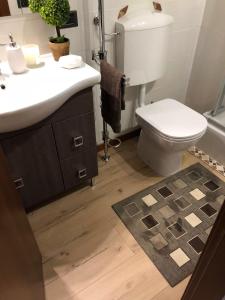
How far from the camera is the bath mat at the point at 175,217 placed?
1.33 meters

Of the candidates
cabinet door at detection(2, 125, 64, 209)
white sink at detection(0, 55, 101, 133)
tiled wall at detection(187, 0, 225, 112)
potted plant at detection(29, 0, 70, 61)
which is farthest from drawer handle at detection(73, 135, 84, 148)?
tiled wall at detection(187, 0, 225, 112)

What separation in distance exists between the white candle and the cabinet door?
359 mm

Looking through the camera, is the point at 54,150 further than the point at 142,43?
No

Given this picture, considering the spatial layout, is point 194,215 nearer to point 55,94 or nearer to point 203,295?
point 203,295

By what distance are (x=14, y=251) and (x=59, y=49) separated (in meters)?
0.96

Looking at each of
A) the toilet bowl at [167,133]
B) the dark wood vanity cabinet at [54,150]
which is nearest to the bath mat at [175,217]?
the toilet bowl at [167,133]

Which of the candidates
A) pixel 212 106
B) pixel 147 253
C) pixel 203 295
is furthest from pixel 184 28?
pixel 203 295

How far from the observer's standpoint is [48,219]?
1.52 meters

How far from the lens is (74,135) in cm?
131

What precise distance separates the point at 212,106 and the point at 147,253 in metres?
1.31

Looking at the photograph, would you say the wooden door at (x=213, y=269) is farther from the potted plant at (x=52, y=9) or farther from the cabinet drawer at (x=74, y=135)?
the potted plant at (x=52, y=9)

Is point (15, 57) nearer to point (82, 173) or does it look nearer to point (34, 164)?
point (34, 164)

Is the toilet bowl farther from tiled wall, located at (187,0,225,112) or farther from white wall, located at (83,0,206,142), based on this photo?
tiled wall, located at (187,0,225,112)

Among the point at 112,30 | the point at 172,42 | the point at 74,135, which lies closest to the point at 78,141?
the point at 74,135
